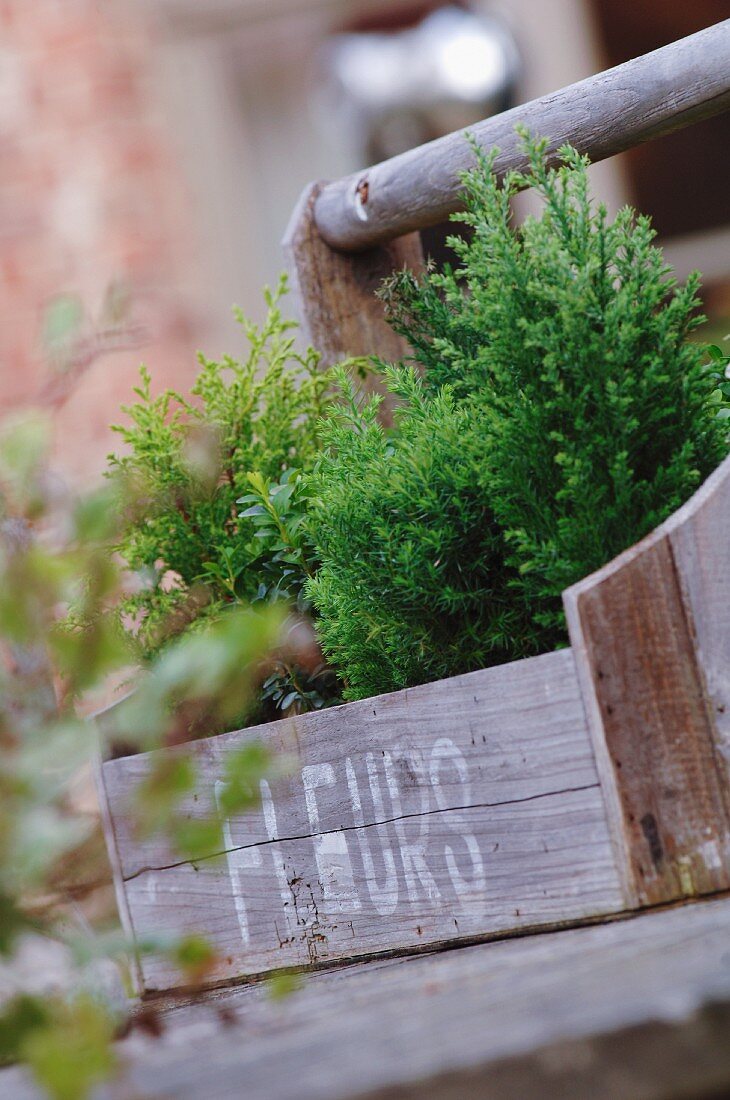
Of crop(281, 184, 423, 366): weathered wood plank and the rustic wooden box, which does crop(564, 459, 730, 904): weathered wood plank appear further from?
crop(281, 184, 423, 366): weathered wood plank

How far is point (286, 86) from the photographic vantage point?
134 inches

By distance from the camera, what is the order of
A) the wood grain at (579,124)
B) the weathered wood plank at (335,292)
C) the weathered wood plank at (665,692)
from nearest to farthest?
the weathered wood plank at (665,692) < the wood grain at (579,124) < the weathered wood plank at (335,292)

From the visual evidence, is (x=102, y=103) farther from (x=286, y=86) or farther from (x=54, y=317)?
(x=54, y=317)

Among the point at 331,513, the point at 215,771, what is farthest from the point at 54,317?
the point at 215,771

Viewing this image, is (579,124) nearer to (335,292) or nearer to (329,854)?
(335,292)

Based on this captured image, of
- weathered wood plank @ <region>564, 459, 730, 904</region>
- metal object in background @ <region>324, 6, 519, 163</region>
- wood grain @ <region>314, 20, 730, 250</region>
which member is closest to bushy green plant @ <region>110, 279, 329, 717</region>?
wood grain @ <region>314, 20, 730, 250</region>

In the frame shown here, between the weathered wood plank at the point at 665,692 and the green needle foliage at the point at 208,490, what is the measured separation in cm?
48

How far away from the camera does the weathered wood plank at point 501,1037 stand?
457mm

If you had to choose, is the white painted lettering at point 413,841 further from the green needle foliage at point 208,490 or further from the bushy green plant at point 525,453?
the green needle foliage at point 208,490

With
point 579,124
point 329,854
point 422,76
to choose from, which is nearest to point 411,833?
point 329,854

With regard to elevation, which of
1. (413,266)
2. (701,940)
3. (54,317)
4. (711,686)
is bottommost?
(701,940)

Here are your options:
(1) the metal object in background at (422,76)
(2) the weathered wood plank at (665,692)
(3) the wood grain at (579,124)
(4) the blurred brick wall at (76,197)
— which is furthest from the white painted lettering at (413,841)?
(1) the metal object in background at (422,76)

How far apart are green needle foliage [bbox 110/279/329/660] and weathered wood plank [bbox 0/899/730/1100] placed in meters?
0.63

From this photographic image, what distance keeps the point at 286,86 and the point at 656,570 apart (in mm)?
2922
